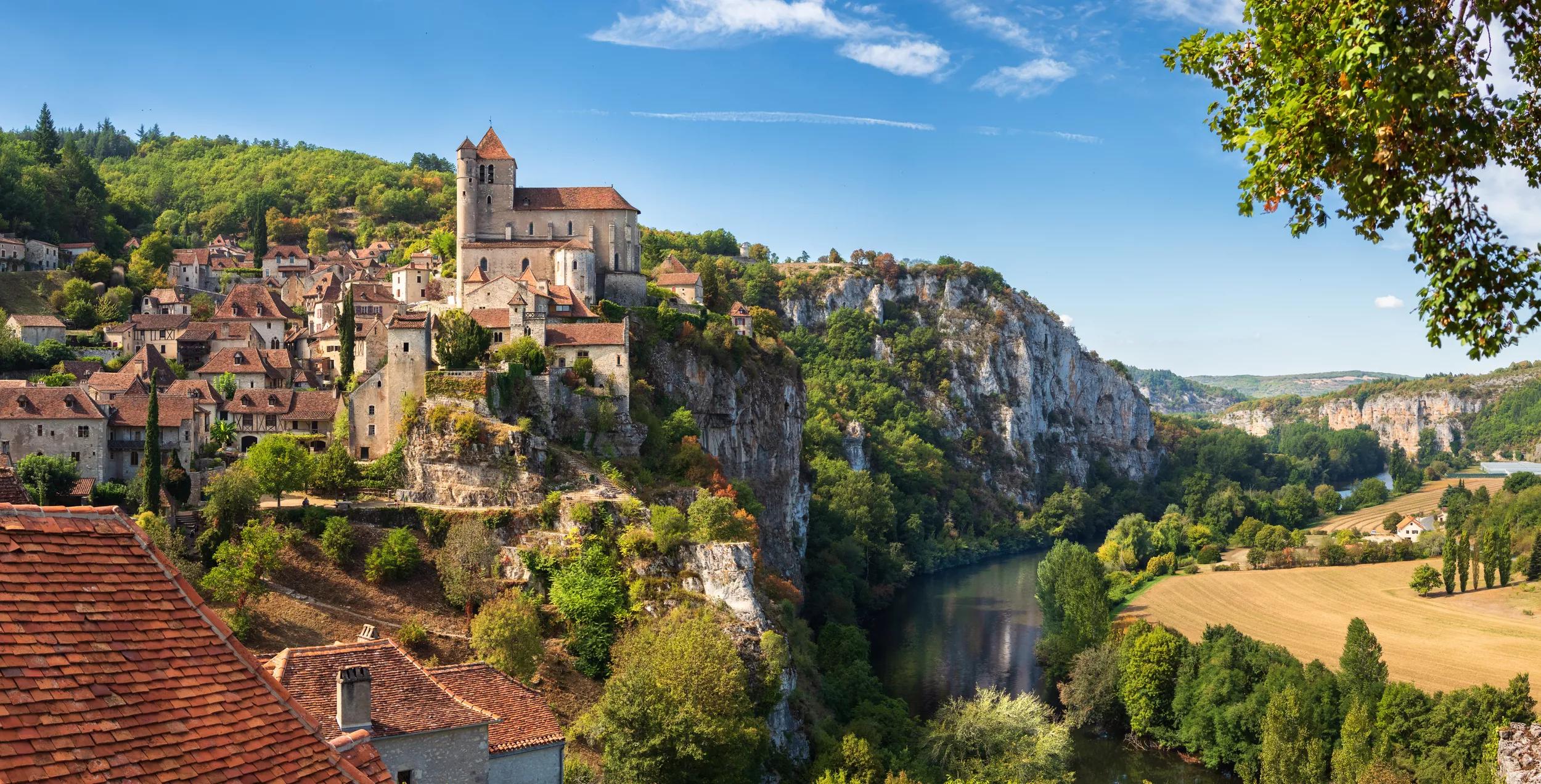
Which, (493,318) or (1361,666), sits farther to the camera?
(493,318)

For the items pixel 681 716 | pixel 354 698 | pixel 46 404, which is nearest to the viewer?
pixel 354 698

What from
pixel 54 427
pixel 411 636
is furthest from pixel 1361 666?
pixel 54 427

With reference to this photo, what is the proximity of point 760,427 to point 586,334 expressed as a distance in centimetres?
2057

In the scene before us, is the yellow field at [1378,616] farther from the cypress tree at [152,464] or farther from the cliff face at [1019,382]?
the cliff face at [1019,382]

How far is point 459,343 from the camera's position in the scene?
49219mm

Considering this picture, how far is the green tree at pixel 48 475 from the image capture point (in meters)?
41.3

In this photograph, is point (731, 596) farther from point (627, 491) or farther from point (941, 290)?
point (941, 290)

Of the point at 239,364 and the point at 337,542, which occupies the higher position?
the point at 239,364

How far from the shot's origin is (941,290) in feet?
571

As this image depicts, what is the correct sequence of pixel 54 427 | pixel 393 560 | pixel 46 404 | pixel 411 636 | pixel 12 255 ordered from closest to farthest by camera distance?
pixel 411 636 → pixel 393 560 → pixel 54 427 → pixel 46 404 → pixel 12 255

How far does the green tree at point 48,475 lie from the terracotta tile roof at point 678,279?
38763 mm

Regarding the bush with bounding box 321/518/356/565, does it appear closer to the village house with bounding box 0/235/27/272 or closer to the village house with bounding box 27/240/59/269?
the village house with bounding box 0/235/27/272

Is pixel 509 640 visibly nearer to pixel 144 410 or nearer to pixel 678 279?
pixel 144 410

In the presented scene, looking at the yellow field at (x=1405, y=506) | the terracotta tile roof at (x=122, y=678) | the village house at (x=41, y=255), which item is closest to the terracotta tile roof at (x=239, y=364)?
the village house at (x=41, y=255)
